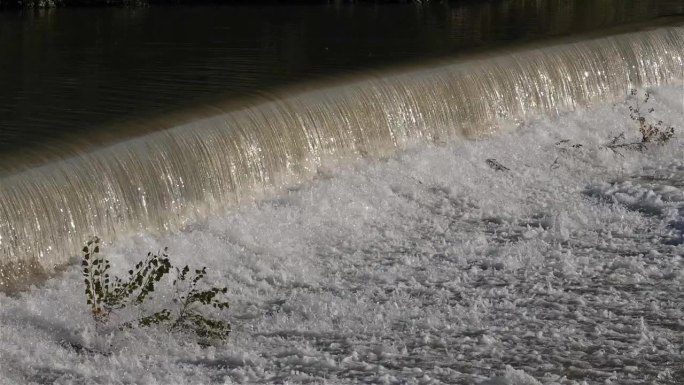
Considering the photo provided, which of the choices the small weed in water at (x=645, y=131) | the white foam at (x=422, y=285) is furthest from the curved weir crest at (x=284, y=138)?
the small weed in water at (x=645, y=131)

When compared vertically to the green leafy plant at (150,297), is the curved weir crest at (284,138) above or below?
above

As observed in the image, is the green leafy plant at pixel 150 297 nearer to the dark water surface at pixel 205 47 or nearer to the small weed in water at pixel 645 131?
the dark water surface at pixel 205 47

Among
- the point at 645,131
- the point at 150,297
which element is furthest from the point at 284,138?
the point at 645,131

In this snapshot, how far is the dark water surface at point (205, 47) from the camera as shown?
9094 millimetres

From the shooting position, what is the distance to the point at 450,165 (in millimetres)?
9492

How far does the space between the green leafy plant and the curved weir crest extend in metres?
0.45

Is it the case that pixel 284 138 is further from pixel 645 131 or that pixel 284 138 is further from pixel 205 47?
pixel 205 47

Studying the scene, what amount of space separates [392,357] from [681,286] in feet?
7.15

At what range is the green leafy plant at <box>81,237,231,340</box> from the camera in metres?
6.01

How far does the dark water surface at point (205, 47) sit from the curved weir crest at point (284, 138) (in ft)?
1.42

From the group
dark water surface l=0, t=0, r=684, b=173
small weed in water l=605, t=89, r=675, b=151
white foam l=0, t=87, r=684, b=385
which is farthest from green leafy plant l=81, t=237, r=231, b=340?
small weed in water l=605, t=89, r=675, b=151

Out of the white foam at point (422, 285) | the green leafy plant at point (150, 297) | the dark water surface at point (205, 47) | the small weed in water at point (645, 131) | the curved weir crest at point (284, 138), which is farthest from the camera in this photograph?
the small weed in water at point (645, 131)

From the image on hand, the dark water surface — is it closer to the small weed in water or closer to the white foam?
the white foam

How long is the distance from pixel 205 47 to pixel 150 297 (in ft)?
22.1
